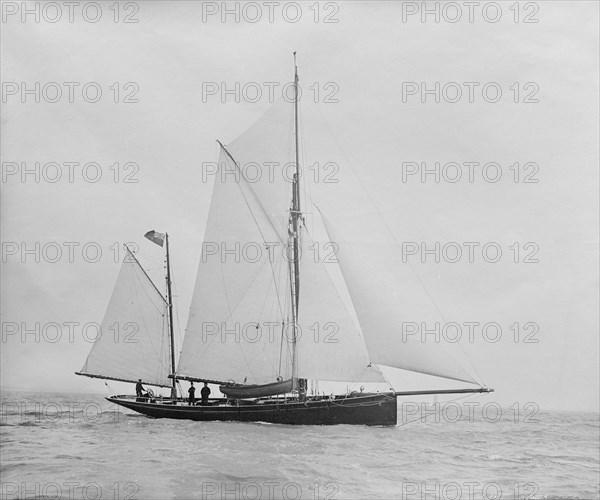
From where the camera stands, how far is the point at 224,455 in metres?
10.1

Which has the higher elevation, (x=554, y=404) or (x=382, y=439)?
(x=554, y=404)

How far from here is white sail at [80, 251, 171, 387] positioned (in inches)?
541

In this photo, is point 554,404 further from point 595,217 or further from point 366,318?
point 366,318

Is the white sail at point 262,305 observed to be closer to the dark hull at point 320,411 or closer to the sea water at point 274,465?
the dark hull at point 320,411

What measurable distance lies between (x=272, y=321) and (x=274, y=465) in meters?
6.49

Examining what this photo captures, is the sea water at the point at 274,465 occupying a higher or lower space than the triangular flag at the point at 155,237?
lower

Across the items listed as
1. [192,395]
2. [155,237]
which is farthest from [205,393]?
[155,237]

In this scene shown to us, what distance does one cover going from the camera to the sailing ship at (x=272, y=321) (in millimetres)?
13539

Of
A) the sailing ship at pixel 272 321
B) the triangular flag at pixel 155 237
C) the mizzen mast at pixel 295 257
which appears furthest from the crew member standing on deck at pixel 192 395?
the triangular flag at pixel 155 237

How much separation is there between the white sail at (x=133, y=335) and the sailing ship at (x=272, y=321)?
6 centimetres

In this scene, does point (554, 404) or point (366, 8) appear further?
point (554, 404)

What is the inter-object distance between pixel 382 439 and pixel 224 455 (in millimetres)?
3441

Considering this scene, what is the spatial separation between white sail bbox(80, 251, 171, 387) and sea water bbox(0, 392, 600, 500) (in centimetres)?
218

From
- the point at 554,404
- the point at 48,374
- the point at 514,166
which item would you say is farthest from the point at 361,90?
the point at 48,374
